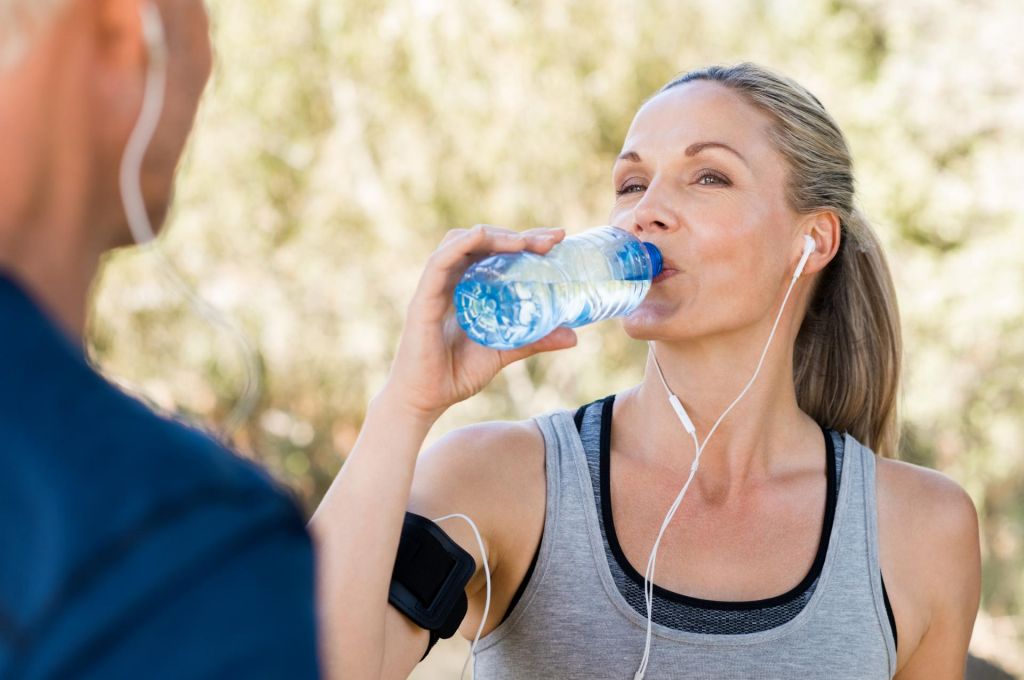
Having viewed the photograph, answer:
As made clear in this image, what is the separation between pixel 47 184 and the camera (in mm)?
690

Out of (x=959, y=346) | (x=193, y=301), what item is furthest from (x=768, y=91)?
(x=959, y=346)

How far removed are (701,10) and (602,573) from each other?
14.6 ft

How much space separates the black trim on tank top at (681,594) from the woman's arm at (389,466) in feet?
1.37

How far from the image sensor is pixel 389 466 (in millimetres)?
1499

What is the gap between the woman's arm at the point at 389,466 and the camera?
147 cm

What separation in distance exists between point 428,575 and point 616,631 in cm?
38

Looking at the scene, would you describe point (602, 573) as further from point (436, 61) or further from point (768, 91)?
point (436, 61)

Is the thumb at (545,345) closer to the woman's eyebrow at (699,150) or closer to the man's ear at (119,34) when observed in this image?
the woman's eyebrow at (699,150)

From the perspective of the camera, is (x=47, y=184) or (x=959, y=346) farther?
(x=959, y=346)

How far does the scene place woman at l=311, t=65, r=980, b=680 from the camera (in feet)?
5.97

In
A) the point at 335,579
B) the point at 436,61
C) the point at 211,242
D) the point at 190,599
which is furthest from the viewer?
the point at 211,242

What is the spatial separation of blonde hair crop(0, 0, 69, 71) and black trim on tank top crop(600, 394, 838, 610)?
1.39 m

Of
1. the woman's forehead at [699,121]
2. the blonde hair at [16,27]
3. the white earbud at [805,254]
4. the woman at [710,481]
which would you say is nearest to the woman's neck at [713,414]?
the woman at [710,481]

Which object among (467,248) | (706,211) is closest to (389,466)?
(467,248)
